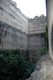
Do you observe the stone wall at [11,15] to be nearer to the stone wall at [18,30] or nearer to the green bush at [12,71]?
the stone wall at [18,30]

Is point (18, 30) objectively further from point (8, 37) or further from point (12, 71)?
point (12, 71)

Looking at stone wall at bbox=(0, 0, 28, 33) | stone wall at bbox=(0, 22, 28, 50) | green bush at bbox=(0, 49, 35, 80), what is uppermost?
stone wall at bbox=(0, 0, 28, 33)

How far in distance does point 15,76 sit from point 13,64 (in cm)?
43

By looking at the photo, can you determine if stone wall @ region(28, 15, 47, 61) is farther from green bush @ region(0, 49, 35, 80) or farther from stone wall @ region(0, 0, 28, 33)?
green bush @ region(0, 49, 35, 80)

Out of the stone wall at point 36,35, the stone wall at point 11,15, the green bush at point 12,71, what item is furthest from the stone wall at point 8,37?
the stone wall at point 36,35

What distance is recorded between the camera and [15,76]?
3.30 meters

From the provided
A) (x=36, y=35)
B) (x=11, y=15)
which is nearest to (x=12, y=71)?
(x=11, y=15)

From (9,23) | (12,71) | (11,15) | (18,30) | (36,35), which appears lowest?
(12,71)

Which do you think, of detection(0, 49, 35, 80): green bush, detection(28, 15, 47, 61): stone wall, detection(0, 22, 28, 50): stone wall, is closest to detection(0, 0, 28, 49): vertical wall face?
detection(0, 22, 28, 50): stone wall

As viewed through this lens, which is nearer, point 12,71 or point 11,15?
point 12,71

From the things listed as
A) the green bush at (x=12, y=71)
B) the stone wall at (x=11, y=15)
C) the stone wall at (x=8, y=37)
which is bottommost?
the green bush at (x=12, y=71)

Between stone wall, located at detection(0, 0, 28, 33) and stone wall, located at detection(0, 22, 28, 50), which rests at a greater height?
stone wall, located at detection(0, 0, 28, 33)

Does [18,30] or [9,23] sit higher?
[9,23]

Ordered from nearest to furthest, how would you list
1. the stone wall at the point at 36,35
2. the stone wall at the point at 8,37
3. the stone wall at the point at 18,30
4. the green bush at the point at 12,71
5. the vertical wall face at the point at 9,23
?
the green bush at the point at 12,71 < the stone wall at the point at 8,37 < the vertical wall face at the point at 9,23 < the stone wall at the point at 18,30 < the stone wall at the point at 36,35
